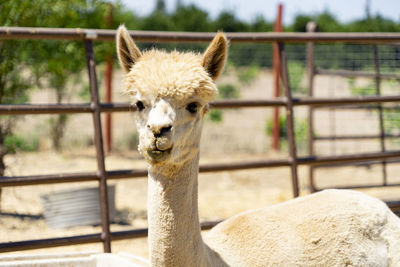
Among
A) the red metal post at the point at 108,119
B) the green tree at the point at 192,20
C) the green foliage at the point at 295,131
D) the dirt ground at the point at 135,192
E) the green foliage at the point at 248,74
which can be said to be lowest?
the dirt ground at the point at 135,192

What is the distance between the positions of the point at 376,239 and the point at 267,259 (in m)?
0.63

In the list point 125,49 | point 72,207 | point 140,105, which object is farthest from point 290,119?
point 72,207

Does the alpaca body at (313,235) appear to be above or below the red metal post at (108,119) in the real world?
below

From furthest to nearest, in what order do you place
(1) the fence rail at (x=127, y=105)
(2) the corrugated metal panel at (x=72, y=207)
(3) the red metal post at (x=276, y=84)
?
1. (3) the red metal post at (x=276, y=84)
2. (2) the corrugated metal panel at (x=72, y=207)
3. (1) the fence rail at (x=127, y=105)

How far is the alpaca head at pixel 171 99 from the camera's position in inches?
79.4

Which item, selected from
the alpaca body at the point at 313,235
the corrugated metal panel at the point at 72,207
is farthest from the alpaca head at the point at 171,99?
the corrugated metal panel at the point at 72,207

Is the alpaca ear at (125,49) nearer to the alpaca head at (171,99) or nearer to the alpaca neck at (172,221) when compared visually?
the alpaca head at (171,99)

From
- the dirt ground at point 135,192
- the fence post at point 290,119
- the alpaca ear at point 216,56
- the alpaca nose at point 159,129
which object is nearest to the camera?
the alpaca nose at point 159,129

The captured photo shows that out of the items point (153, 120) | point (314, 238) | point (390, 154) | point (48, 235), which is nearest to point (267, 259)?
point (314, 238)

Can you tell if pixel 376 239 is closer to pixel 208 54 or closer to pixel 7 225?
pixel 208 54

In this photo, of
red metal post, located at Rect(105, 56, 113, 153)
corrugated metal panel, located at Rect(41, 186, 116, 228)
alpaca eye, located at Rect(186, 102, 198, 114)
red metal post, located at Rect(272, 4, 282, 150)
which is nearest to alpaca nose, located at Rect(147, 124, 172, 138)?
alpaca eye, located at Rect(186, 102, 198, 114)

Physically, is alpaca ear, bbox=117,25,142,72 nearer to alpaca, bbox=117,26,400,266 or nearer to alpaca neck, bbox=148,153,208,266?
alpaca, bbox=117,26,400,266

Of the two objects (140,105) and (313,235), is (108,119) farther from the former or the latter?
(140,105)

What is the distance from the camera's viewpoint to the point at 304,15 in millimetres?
35031
